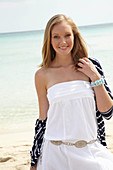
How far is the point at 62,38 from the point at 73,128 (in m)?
0.78

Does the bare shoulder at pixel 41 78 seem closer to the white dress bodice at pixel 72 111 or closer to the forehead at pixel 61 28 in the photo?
the white dress bodice at pixel 72 111

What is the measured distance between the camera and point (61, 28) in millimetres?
2914

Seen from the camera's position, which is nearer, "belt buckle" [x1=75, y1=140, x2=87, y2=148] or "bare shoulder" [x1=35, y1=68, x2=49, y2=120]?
"belt buckle" [x1=75, y1=140, x2=87, y2=148]

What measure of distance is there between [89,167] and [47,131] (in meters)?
0.48

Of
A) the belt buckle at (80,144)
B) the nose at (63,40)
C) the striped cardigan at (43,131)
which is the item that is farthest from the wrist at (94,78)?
the belt buckle at (80,144)

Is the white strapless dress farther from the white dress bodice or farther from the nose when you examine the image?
the nose

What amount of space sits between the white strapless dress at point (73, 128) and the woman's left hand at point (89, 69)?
8 cm

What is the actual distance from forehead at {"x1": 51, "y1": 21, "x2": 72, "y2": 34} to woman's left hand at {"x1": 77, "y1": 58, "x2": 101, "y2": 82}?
29 centimetres

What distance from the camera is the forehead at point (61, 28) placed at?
115 inches

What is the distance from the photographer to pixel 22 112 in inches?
336

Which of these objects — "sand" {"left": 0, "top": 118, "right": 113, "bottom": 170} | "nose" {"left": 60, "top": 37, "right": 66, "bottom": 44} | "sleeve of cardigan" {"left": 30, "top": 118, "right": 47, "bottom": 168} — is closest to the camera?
"nose" {"left": 60, "top": 37, "right": 66, "bottom": 44}

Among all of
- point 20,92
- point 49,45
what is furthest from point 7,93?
point 49,45

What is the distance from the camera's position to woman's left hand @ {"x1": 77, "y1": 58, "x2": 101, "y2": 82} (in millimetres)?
2836

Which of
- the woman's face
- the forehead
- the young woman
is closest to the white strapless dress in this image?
the young woman
